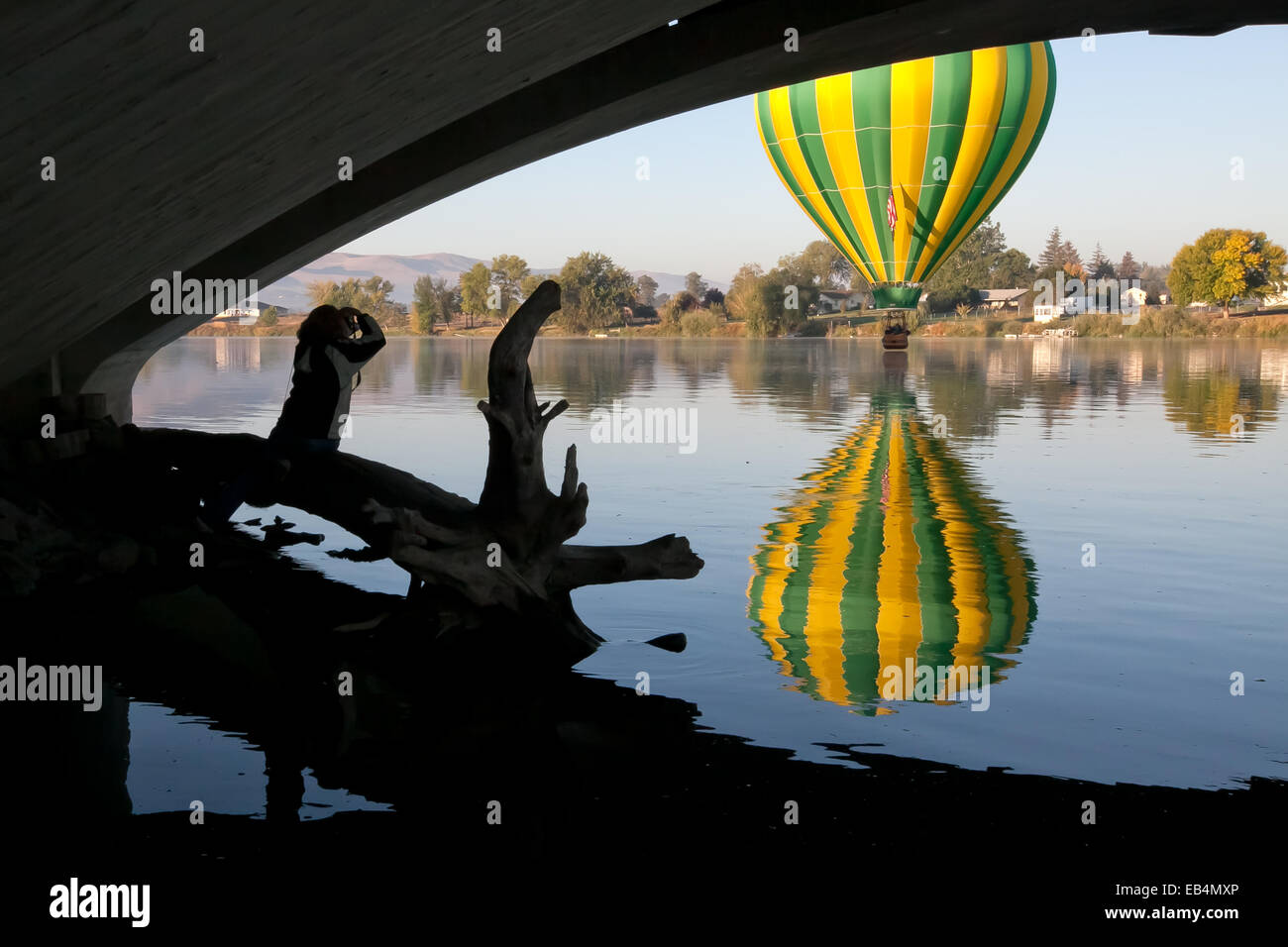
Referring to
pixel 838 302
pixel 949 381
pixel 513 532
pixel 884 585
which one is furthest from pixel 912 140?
pixel 838 302

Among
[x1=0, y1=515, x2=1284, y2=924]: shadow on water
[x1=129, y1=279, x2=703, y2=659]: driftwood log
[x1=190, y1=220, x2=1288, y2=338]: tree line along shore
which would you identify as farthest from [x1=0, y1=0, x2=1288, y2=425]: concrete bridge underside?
[x1=190, y1=220, x2=1288, y2=338]: tree line along shore

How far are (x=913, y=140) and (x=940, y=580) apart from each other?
31.4 m

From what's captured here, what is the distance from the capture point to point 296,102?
302 inches

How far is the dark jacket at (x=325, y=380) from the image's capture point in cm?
927

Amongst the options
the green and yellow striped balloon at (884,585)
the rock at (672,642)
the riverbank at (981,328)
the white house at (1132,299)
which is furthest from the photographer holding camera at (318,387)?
the white house at (1132,299)

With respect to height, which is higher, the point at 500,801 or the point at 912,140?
the point at 912,140

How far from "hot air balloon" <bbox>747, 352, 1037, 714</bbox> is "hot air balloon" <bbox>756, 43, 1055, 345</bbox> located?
2546 centimetres

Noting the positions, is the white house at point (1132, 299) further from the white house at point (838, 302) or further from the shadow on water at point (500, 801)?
the shadow on water at point (500, 801)

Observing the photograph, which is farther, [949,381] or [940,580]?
[949,381]

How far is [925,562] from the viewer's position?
1079 centimetres

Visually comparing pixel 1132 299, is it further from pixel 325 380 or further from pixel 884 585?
pixel 325 380

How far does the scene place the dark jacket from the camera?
30.4 ft

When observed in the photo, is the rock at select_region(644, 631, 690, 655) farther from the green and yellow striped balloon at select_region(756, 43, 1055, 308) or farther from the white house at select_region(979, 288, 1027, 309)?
the white house at select_region(979, 288, 1027, 309)

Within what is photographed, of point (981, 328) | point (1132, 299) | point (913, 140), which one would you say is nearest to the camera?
point (913, 140)
